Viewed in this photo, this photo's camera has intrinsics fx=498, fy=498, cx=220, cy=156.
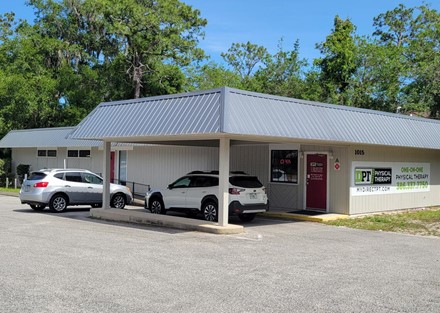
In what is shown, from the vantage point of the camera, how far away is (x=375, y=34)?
53.7 m

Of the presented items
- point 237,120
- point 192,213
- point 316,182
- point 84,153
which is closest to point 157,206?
point 192,213

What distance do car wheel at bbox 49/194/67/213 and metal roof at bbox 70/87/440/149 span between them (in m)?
2.72

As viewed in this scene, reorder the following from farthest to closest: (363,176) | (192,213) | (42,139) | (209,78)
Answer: (209,78) < (42,139) < (363,176) < (192,213)

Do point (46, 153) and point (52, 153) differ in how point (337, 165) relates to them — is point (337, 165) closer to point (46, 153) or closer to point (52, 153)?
point (52, 153)

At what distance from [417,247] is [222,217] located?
5.03m

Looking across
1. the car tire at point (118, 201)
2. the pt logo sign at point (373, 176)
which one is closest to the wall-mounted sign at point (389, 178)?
the pt logo sign at point (373, 176)

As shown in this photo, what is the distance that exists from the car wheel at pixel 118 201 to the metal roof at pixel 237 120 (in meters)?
3.69

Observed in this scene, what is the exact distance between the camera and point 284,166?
20.2 metres

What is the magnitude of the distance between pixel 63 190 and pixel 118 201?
7.83 feet

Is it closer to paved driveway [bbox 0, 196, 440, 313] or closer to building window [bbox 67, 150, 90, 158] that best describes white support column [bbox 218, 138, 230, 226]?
paved driveway [bbox 0, 196, 440, 313]

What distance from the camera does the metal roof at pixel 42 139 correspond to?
29016mm

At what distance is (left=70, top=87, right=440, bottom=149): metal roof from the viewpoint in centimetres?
1302

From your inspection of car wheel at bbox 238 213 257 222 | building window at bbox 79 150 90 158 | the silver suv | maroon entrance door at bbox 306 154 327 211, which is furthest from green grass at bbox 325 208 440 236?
building window at bbox 79 150 90 158

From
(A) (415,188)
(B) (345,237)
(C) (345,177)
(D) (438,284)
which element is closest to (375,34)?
(A) (415,188)
